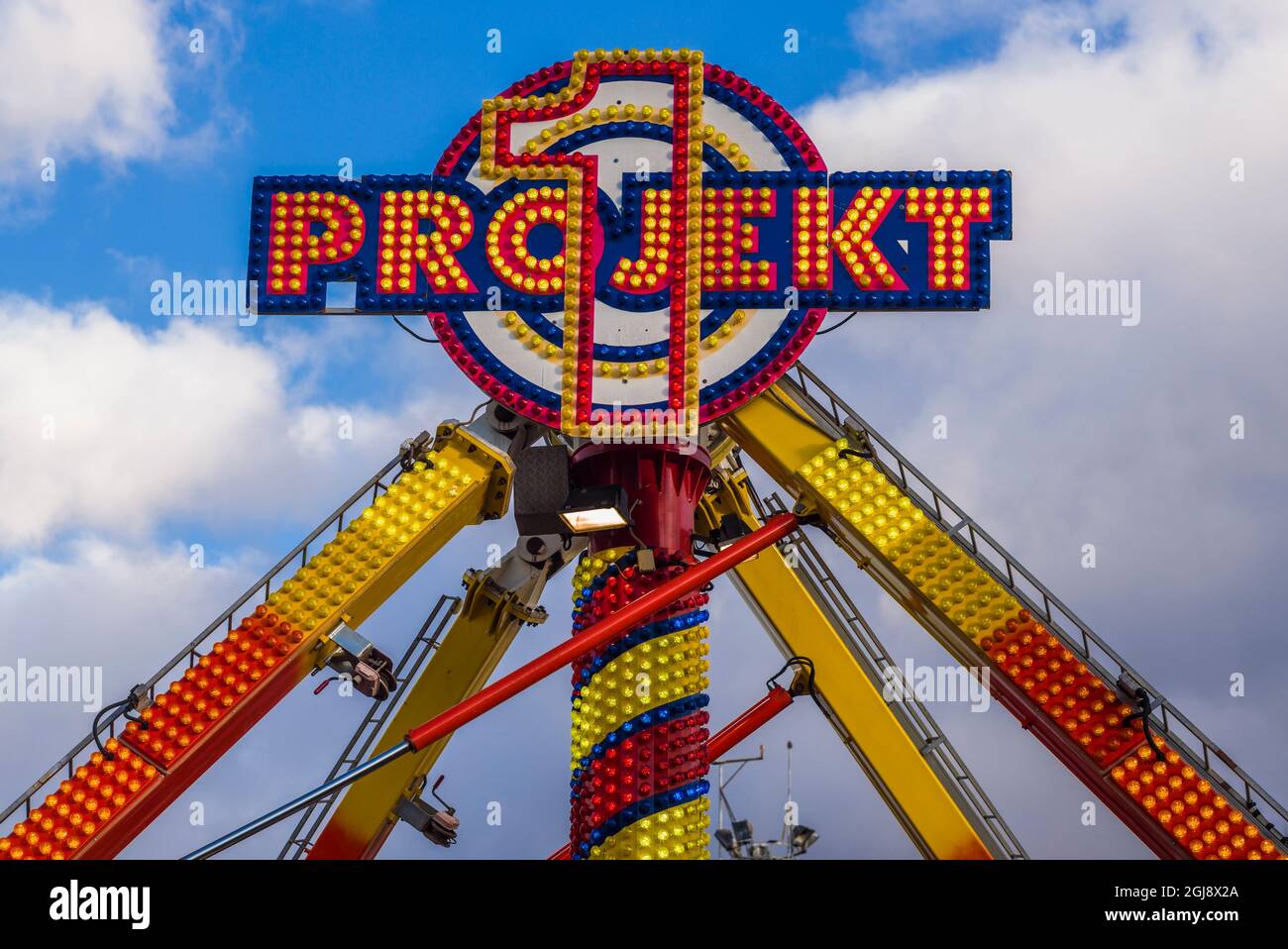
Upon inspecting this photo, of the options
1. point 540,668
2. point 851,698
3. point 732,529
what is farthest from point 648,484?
point 851,698

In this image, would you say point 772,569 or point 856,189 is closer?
point 856,189

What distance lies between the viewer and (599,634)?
1575 cm

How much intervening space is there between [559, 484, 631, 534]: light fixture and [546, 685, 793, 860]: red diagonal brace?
15.1ft

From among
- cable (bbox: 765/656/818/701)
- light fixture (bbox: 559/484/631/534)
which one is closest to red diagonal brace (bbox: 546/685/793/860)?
cable (bbox: 765/656/818/701)

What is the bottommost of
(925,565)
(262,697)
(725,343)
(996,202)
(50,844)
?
(50,844)

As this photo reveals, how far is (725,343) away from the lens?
1756cm

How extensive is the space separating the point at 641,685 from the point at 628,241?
4.48 m

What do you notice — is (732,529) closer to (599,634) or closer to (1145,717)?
(599,634)

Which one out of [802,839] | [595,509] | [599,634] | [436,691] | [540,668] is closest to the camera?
[540,668]

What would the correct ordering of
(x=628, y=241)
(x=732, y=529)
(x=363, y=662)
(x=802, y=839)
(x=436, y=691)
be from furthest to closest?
(x=802, y=839) < (x=436, y=691) < (x=732, y=529) < (x=628, y=241) < (x=363, y=662)

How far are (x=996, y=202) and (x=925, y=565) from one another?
388 cm
